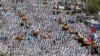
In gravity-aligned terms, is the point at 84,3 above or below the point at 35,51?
below

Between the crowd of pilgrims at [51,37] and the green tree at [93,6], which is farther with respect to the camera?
the green tree at [93,6]

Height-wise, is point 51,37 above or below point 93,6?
above

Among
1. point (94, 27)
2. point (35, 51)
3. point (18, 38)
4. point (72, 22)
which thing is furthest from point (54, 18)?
point (35, 51)

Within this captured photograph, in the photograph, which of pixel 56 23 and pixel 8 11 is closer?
pixel 56 23

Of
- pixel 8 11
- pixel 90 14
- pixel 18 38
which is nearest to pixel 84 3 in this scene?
pixel 90 14

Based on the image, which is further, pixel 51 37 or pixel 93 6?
pixel 93 6

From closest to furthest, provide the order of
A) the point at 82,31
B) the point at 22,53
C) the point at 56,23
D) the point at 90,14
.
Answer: the point at 22,53
the point at 82,31
the point at 56,23
the point at 90,14

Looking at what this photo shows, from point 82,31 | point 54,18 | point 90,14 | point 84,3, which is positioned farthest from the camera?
point 84,3

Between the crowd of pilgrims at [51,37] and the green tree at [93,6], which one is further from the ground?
the crowd of pilgrims at [51,37]

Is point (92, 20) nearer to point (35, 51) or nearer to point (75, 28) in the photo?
point (75, 28)

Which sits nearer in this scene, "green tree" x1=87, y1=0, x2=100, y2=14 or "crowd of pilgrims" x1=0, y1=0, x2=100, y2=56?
"crowd of pilgrims" x1=0, y1=0, x2=100, y2=56

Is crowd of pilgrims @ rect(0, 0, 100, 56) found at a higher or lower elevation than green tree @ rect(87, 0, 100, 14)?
higher
